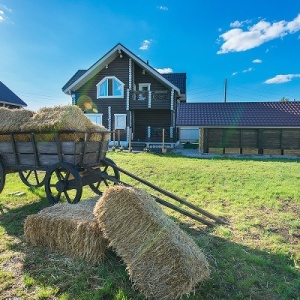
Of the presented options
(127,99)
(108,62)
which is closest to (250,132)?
(127,99)

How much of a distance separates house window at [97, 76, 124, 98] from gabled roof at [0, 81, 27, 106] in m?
11.3

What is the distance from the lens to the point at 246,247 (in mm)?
3936

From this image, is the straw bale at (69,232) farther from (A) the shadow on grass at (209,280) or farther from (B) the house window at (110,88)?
(B) the house window at (110,88)

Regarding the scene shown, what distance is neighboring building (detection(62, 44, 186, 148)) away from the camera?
2217cm

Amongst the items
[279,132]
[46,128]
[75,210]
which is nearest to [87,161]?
[46,128]

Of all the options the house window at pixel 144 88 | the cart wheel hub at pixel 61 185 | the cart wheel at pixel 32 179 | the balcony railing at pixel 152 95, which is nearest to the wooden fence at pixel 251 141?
the balcony railing at pixel 152 95

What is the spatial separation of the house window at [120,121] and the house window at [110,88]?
69.7 inches

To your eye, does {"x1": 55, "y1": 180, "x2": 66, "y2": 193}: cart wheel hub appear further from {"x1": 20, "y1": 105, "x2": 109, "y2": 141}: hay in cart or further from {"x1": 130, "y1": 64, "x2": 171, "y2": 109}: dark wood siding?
{"x1": 130, "y1": 64, "x2": 171, "y2": 109}: dark wood siding

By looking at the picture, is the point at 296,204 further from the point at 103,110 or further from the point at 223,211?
the point at 103,110

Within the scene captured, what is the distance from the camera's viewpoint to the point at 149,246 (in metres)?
2.76

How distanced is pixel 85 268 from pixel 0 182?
11.7ft

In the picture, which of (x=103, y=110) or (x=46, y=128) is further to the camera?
(x=103, y=110)

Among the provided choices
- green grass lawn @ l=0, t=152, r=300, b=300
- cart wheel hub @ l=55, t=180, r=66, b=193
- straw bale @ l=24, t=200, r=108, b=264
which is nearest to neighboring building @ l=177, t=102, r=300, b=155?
green grass lawn @ l=0, t=152, r=300, b=300

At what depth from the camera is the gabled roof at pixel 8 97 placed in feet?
90.2
